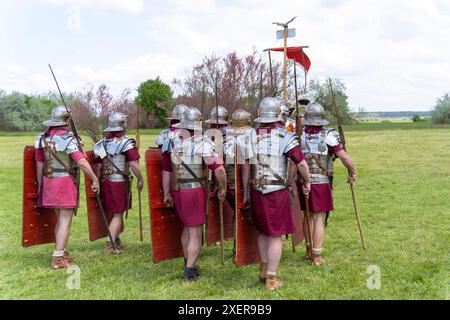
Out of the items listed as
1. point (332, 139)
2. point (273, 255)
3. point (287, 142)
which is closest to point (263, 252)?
point (273, 255)

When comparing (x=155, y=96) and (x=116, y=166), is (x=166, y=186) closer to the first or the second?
(x=116, y=166)

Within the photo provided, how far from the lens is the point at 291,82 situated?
1909cm

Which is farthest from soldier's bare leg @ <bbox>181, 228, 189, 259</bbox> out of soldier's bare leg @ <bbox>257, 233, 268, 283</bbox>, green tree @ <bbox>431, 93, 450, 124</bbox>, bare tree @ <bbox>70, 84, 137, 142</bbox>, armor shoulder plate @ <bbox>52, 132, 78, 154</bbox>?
green tree @ <bbox>431, 93, 450, 124</bbox>

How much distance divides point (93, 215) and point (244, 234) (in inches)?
98.5

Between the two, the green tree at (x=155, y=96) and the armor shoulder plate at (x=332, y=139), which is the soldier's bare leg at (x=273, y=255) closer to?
the armor shoulder plate at (x=332, y=139)

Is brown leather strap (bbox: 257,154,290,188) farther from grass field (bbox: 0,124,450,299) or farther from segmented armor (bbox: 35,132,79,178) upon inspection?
segmented armor (bbox: 35,132,79,178)

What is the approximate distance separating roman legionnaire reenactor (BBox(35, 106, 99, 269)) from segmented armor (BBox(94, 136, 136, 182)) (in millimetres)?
519

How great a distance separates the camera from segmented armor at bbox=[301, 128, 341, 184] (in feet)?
19.8

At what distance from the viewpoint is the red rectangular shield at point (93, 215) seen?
22.4 feet

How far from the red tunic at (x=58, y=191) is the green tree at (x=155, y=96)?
42.3 ft

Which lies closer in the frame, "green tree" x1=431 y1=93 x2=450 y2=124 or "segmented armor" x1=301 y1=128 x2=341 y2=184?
"segmented armor" x1=301 y1=128 x2=341 y2=184

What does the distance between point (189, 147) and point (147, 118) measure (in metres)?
16.7

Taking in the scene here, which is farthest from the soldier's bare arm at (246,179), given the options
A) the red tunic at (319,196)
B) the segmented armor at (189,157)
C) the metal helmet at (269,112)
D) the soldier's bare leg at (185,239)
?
the red tunic at (319,196)

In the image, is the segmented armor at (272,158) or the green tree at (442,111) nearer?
the segmented armor at (272,158)
